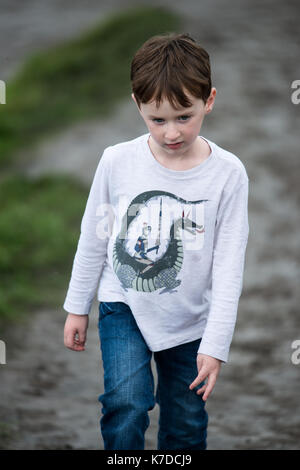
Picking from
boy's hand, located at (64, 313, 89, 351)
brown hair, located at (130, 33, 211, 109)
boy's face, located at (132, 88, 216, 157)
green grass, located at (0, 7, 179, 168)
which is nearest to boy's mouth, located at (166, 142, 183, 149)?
boy's face, located at (132, 88, 216, 157)

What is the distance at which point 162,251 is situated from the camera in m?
2.30

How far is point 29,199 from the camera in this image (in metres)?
5.84

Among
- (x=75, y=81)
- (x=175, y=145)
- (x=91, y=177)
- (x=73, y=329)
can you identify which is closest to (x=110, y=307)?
(x=73, y=329)

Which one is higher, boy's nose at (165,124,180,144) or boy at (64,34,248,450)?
boy's nose at (165,124,180,144)

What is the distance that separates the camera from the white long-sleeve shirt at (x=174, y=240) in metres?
2.25

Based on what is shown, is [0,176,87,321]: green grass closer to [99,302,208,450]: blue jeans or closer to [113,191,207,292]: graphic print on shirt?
[99,302,208,450]: blue jeans

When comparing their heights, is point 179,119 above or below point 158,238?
above

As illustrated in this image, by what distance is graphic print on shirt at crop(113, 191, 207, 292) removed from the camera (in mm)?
2271

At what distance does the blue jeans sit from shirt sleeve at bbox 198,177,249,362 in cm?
20

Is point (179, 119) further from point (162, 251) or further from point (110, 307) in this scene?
point (110, 307)

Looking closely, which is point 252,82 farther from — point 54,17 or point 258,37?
point 54,17

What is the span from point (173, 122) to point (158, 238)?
387 millimetres

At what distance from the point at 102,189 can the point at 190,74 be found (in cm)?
49

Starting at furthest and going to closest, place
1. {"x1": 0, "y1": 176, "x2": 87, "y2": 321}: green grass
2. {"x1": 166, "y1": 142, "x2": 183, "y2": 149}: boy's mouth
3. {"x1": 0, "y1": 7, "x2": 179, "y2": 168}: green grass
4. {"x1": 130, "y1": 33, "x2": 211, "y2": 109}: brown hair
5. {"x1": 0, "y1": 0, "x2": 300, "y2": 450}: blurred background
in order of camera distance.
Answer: {"x1": 0, "y1": 7, "x2": 179, "y2": 168}: green grass
{"x1": 0, "y1": 176, "x2": 87, "y2": 321}: green grass
{"x1": 0, "y1": 0, "x2": 300, "y2": 450}: blurred background
{"x1": 166, "y1": 142, "x2": 183, "y2": 149}: boy's mouth
{"x1": 130, "y1": 33, "x2": 211, "y2": 109}: brown hair
